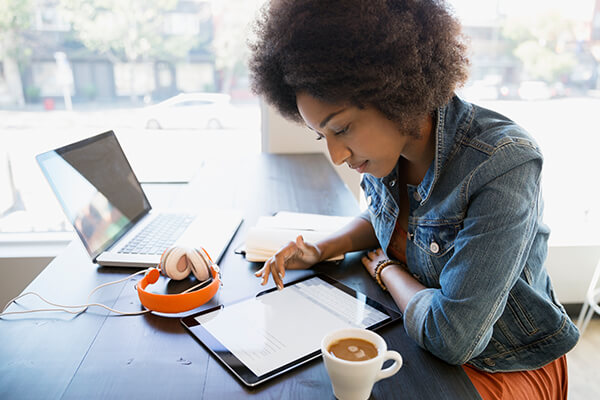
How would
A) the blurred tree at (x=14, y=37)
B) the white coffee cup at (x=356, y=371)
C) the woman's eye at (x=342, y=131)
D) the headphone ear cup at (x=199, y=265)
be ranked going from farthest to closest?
1. the blurred tree at (x=14, y=37)
2. the headphone ear cup at (x=199, y=265)
3. the woman's eye at (x=342, y=131)
4. the white coffee cup at (x=356, y=371)

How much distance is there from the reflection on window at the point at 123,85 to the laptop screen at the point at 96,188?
26.1 inches

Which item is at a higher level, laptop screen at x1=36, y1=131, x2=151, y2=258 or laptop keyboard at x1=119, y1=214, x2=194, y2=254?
laptop screen at x1=36, y1=131, x2=151, y2=258

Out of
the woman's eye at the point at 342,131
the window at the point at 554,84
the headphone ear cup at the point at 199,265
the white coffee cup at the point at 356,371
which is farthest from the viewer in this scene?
the window at the point at 554,84

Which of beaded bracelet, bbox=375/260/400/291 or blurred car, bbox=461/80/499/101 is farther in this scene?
blurred car, bbox=461/80/499/101

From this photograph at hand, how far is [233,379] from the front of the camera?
0.63 metres

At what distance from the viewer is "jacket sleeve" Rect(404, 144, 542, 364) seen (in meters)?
0.66

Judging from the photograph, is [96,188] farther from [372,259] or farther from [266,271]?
[372,259]

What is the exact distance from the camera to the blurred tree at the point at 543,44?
2.09 m

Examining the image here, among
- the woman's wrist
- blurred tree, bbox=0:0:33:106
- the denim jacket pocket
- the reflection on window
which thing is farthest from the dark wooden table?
blurred tree, bbox=0:0:33:106

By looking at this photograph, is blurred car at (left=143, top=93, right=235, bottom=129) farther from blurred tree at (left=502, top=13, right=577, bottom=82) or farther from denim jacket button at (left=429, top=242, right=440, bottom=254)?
denim jacket button at (left=429, top=242, right=440, bottom=254)

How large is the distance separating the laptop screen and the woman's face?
0.54 m

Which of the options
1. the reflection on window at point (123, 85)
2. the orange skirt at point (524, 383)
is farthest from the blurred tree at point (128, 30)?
the orange skirt at point (524, 383)

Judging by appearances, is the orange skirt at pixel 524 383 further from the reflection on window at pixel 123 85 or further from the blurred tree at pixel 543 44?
the blurred tree at pixel 543 44

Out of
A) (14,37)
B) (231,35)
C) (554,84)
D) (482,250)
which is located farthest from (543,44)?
(14,37)
